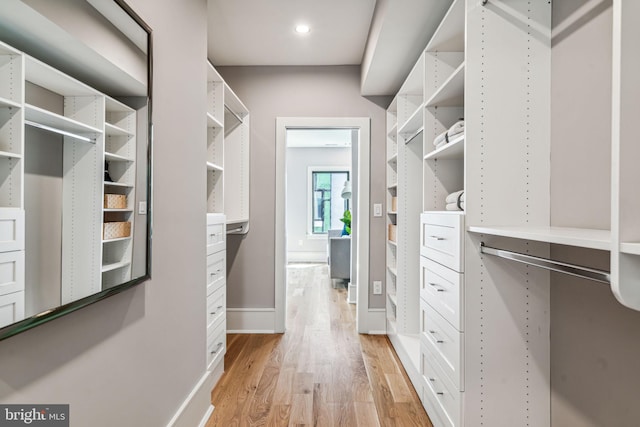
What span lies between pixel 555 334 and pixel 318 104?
2.62m

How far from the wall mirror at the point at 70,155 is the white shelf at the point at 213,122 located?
100 centimetres

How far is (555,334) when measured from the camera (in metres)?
1.35

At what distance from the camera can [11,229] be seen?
681 mm

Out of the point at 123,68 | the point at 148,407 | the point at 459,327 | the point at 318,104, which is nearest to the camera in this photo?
the point at 123,68

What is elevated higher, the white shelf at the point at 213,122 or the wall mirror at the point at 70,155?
the white shelf at the point at 213,122

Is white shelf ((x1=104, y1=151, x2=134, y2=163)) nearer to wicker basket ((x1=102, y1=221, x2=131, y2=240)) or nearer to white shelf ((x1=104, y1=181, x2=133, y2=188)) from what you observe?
white shelf ((x1=104, y1=181, x2=133, y2=188))

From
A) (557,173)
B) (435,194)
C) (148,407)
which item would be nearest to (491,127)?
(557,173)

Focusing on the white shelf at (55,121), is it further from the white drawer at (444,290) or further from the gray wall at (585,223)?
the gray wall at (585,223)

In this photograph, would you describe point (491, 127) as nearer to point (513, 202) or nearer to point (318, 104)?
point (513, 202)

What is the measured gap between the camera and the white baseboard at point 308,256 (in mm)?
7711

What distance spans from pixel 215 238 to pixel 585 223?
74.7 inches

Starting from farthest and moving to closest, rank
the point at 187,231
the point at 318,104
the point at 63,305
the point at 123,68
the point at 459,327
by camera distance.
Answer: the point at 318,104, the point at 187,231, the point at 459,327, the point at 123,68, the point at 63,305

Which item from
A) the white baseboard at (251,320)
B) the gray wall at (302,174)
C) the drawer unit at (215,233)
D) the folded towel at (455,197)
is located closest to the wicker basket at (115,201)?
the drawer unit at (215,233)

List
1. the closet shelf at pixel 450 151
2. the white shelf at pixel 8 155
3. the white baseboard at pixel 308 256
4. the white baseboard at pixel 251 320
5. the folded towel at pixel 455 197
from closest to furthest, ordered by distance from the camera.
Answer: the white shelf at pixel 8 155 < the closet shelf at pixel 450 151 < the folded towel at pixel 455 197 < the white baseboard at pixel 251 320 < the white baseboard at pixel 308 256
